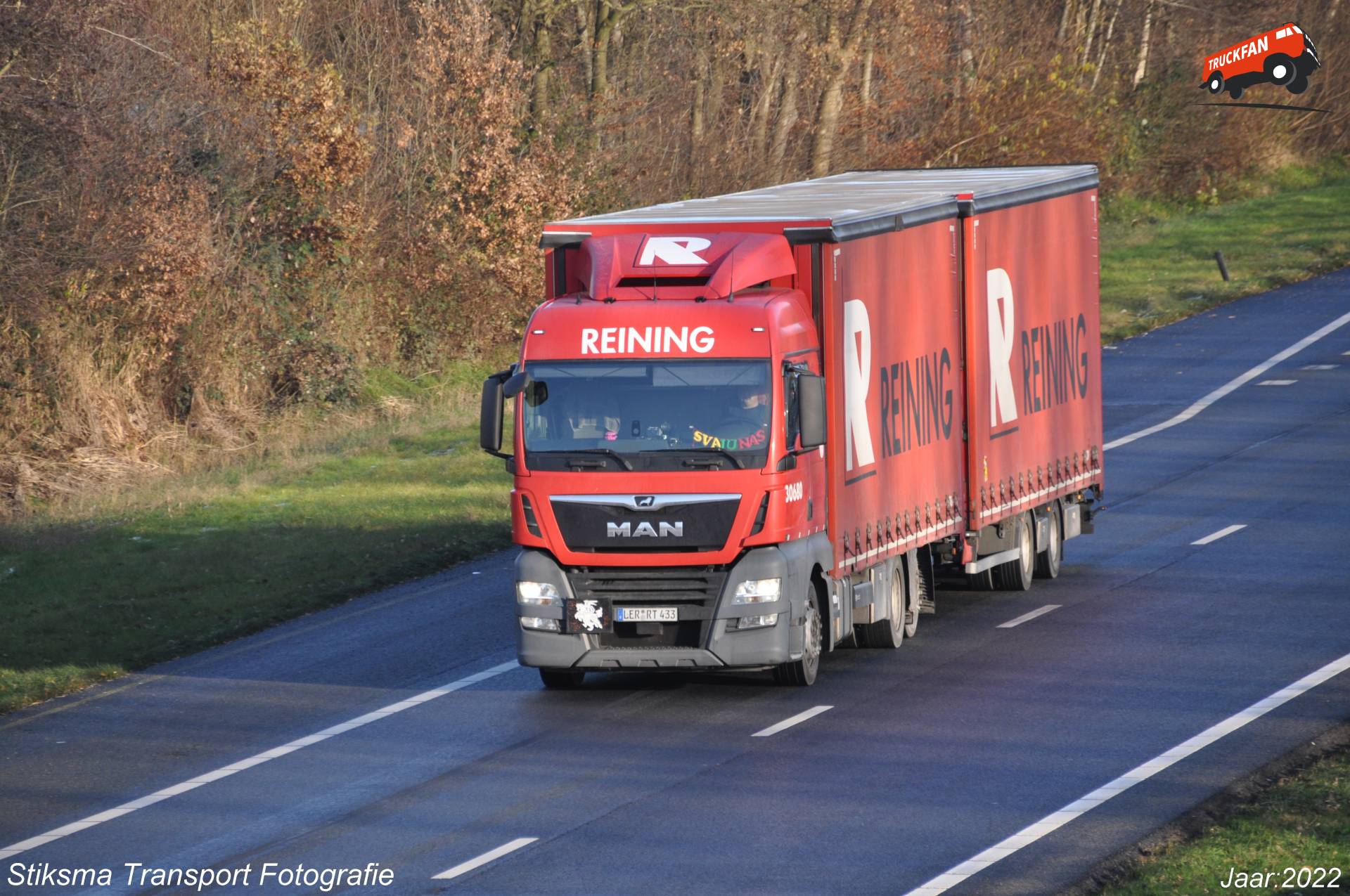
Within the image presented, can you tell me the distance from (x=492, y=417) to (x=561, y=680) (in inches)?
92.2

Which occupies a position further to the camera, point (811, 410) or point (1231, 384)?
point (1231, 384)

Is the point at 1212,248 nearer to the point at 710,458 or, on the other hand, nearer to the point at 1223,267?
the point at 1223,267

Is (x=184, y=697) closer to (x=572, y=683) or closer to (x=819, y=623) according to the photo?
(x=572, y=683)

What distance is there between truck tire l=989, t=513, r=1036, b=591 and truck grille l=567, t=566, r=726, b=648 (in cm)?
537

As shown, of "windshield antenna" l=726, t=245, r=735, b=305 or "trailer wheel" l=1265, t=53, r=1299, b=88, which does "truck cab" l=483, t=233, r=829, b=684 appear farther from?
"trailer wheel" l=1265, t=53, r=1299, b=88

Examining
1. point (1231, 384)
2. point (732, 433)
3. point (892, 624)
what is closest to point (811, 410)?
point (732, 433)

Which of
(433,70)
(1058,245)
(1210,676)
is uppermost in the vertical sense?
(433,70)

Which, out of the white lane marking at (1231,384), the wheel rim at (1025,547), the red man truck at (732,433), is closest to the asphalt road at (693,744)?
the wheel rim at (1025,547)

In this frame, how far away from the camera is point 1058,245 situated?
2016cm

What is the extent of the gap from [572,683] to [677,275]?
3.32 metres

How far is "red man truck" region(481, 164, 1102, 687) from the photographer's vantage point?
1471cm

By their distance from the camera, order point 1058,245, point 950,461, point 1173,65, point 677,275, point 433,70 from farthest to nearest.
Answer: point 1173,65
point 433,70
point 1058,245
point 950,461
point 677,275

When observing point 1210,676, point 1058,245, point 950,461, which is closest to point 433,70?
point 1058,245

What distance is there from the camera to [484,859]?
11.2m
